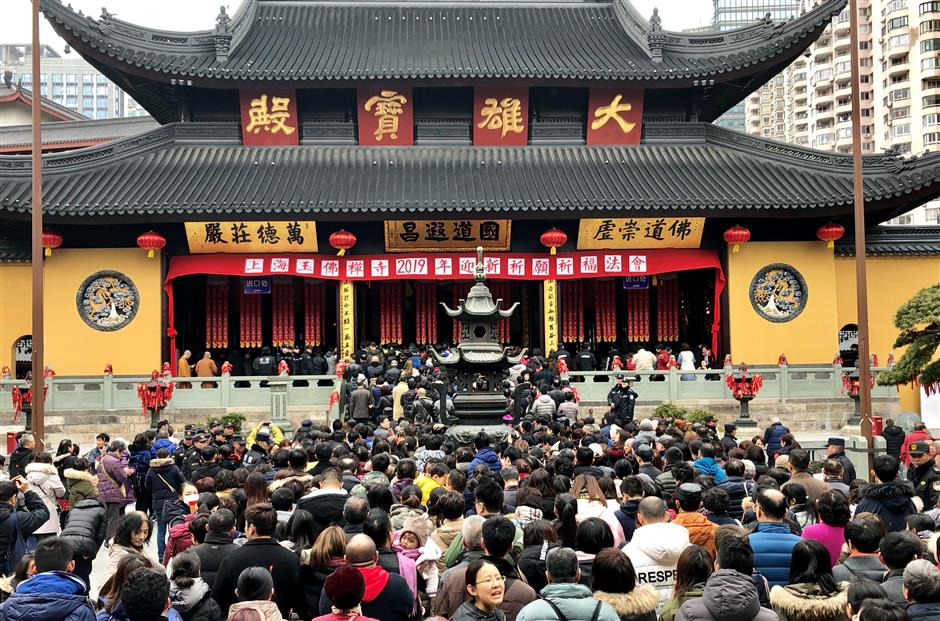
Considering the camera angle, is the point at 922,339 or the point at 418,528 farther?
the point at 922,339

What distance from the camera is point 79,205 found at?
71.9 ft

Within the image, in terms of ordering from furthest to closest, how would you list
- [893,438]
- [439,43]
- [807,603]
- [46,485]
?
[439,43]
[893,438]
[46,485]
[807,603]

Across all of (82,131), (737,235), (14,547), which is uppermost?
(82,131)

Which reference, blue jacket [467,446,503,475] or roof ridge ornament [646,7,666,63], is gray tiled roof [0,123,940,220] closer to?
roof ridge ornament [646,7,666,63]

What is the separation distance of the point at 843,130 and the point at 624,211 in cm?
5532

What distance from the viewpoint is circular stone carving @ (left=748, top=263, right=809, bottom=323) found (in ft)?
79.0

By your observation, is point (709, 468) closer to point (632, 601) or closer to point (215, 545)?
point (632, 601)

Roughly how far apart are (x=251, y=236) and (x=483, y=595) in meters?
19.7

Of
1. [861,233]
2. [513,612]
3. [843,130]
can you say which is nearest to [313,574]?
[513,612]

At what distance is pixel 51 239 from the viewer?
74.6 ft

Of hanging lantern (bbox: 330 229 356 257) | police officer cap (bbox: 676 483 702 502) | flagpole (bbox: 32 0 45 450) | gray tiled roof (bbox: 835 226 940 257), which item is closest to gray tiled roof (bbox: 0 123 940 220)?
hanging lantern (bbox: 330 229 356 257)

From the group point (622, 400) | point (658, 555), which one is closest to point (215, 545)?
point (658, 555)

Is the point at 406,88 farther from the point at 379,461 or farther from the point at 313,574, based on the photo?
the point at 313,574

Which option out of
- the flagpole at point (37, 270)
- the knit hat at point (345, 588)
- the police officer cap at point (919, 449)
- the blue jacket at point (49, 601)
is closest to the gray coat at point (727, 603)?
the knit hat at point (345, 588)
